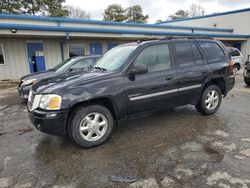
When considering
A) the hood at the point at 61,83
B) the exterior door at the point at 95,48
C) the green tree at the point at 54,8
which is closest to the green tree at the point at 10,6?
the green tree at the point at 54,8

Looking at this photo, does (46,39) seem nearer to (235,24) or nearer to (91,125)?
(91,125)

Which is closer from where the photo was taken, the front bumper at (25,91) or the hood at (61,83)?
the hood at (61,83)

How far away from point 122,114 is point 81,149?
0.96m

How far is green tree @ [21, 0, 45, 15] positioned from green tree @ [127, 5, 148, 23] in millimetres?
21087

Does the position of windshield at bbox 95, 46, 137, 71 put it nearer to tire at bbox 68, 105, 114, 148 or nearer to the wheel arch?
tire at bbox 68, 105, 114, 148

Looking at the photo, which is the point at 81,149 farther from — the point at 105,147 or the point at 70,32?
the point at 70,32

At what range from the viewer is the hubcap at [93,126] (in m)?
3.57

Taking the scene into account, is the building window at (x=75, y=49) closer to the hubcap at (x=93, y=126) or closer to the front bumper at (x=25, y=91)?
the front bumper at (x=25, y=91)

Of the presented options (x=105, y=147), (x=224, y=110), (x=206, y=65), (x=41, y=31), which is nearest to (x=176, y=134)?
(x=105, y=147)

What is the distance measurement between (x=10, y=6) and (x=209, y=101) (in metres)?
29.6

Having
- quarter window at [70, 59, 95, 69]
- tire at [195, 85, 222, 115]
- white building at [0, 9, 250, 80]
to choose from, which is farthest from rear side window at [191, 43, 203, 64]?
white building at [0, 9, 250, 80]

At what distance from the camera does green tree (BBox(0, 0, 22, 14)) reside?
84.3ft

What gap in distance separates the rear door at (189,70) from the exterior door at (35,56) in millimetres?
11321

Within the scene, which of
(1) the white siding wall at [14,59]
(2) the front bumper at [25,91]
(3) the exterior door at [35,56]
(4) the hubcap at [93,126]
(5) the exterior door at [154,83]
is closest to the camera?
(4) the hubcap at [93,126]
